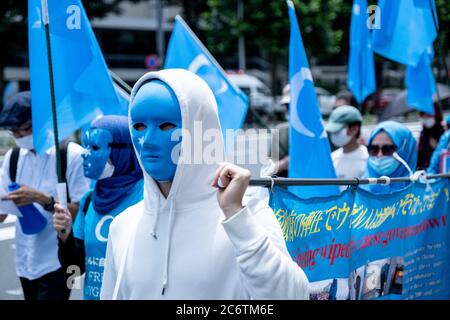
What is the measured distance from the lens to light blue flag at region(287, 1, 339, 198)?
433 centimetres

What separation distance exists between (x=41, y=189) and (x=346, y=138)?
2904mm

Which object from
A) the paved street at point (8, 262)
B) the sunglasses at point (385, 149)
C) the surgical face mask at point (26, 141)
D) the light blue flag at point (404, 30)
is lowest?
the paved street at point (8, 262)

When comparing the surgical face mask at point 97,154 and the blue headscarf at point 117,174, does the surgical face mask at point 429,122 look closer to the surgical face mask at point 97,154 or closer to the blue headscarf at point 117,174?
the blue headscarf at point 117,174

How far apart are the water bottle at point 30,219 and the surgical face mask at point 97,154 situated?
61 cm

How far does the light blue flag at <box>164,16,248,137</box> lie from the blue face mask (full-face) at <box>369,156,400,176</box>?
1338 millimetres

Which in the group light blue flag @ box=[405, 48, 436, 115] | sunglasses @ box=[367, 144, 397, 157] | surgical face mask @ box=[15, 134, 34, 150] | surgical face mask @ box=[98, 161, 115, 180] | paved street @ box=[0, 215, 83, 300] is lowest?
paved street @ box=[0, 215, 83, 300]

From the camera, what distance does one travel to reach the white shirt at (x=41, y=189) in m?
3.87

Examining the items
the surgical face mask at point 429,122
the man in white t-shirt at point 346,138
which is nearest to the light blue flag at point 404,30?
the man in white t-shirt at point 346,138

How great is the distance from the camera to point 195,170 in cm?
200

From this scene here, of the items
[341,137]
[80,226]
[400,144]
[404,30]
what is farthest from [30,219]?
[404,30]

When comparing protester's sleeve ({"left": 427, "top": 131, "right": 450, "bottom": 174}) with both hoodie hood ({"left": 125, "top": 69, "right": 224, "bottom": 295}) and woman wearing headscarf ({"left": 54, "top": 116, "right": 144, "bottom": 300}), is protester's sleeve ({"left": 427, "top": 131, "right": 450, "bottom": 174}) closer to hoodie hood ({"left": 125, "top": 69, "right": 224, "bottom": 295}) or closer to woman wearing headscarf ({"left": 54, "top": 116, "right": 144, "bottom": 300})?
woman wearing headscarf ({"left": 54, "top": 116, "right": 144, "bottom": 300})

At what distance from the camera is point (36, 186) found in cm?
394

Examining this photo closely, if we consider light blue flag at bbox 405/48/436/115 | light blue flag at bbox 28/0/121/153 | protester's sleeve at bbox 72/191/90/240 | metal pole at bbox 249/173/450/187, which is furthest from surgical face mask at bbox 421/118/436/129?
protester's sleeve at bbox 72/191/90/240
